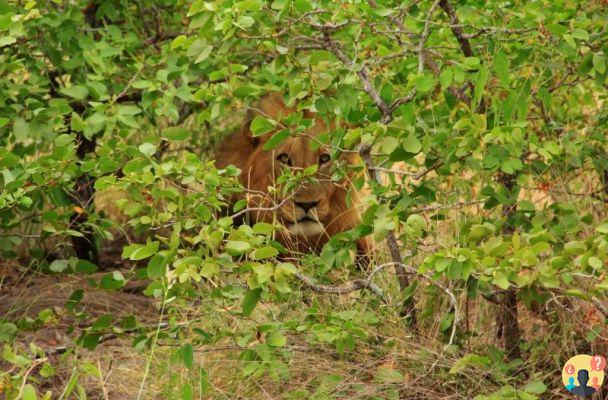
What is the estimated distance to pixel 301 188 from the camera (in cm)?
570

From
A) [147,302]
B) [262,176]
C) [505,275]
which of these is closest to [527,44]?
[505,275]

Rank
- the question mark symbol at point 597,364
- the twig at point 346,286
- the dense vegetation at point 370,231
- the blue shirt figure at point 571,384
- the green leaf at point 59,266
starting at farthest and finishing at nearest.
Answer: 1. the green leaf at point 59,266
2. the twig at point 346,286
3. the dense vegetation at point 370,231
4. the blue shirt figure at point 571,384
5. the question mark symbol at point 597,364

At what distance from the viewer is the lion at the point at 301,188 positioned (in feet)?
19.0

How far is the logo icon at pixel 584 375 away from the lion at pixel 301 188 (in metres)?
2.00

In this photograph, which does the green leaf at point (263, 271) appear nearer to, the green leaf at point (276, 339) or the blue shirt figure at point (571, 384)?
the green leaf at point (276, 339)

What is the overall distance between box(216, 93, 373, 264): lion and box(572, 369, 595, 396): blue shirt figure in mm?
2024

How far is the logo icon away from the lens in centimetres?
354

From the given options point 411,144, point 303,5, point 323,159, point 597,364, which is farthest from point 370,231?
point 323,159

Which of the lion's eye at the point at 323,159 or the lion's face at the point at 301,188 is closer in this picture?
the lion's face at the point at 301,188

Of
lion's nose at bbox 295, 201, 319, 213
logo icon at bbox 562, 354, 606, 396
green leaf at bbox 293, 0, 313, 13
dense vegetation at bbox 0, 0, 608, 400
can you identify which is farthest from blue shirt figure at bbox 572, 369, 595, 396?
lion's nose at bbox 295, 201, 319, 213

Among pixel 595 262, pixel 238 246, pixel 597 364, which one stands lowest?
pixel 597 364

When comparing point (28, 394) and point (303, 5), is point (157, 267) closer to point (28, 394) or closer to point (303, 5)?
point (28, 394)

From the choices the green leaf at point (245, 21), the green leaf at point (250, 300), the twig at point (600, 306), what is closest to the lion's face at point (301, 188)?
the green leaf at point (250, 300)

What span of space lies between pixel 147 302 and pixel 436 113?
2368 millimetres
